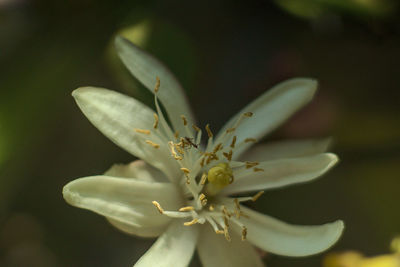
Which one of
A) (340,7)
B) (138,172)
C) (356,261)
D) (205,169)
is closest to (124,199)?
(138,172)

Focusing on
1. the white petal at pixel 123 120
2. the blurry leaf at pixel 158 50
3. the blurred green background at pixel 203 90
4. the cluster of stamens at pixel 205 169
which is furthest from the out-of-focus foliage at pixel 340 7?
the white petal at pixel 123 120

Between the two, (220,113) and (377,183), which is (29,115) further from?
(377,183)

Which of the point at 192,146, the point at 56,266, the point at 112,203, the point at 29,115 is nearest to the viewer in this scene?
the point at 112,203

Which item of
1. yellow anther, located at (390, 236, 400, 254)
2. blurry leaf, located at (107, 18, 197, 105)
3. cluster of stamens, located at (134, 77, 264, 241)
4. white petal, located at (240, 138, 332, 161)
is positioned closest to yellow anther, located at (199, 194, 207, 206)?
cluster of stamens, located at (134, 77, 264, 241)

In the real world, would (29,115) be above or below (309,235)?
above

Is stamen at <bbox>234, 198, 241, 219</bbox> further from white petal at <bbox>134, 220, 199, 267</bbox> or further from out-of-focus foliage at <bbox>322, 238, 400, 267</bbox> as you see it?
out-of-focus foliage at <bbox>322, 238, 400, 267</bbox>

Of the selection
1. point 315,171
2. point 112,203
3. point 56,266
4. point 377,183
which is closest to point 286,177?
point 315,171

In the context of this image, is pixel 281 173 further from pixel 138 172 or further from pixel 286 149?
pixel 138 172
